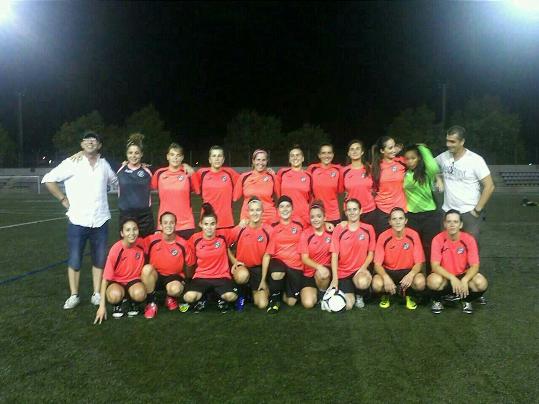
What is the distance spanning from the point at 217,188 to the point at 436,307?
101 inches

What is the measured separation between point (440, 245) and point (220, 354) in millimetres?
2416

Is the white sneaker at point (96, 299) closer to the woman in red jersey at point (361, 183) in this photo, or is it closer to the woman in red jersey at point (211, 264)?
the woman in red jersey at point (211, 264)

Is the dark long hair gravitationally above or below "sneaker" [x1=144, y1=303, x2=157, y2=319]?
above

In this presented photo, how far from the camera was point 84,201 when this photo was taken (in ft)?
15.9

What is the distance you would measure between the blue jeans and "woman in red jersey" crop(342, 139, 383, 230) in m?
2.65

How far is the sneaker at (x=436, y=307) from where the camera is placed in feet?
14.9

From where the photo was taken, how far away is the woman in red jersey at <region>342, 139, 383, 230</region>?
212 inches

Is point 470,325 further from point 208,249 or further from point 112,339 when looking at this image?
point 112,339

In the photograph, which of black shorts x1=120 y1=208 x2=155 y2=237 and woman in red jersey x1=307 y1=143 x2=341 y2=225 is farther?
woman in red jersey x1=307 y1=143 x2=341 y2=225

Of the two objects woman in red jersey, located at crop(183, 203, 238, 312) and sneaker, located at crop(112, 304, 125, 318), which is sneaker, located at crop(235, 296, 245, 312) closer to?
woman in red jersey, located at crop(183, 203, 238, 312)

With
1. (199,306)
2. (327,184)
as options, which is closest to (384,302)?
(327,184)

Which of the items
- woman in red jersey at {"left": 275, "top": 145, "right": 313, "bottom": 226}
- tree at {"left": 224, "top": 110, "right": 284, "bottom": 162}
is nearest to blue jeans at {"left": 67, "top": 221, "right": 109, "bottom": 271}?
woman in red jersey at {"left": 275, "top": 145, "right": 313, "bottom": 226}

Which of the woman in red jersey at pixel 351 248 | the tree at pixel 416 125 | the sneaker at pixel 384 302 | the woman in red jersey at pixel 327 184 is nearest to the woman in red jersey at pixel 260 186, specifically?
the woman in red jersey at pixel 327 184

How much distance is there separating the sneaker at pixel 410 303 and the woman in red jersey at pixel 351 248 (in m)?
0.43
